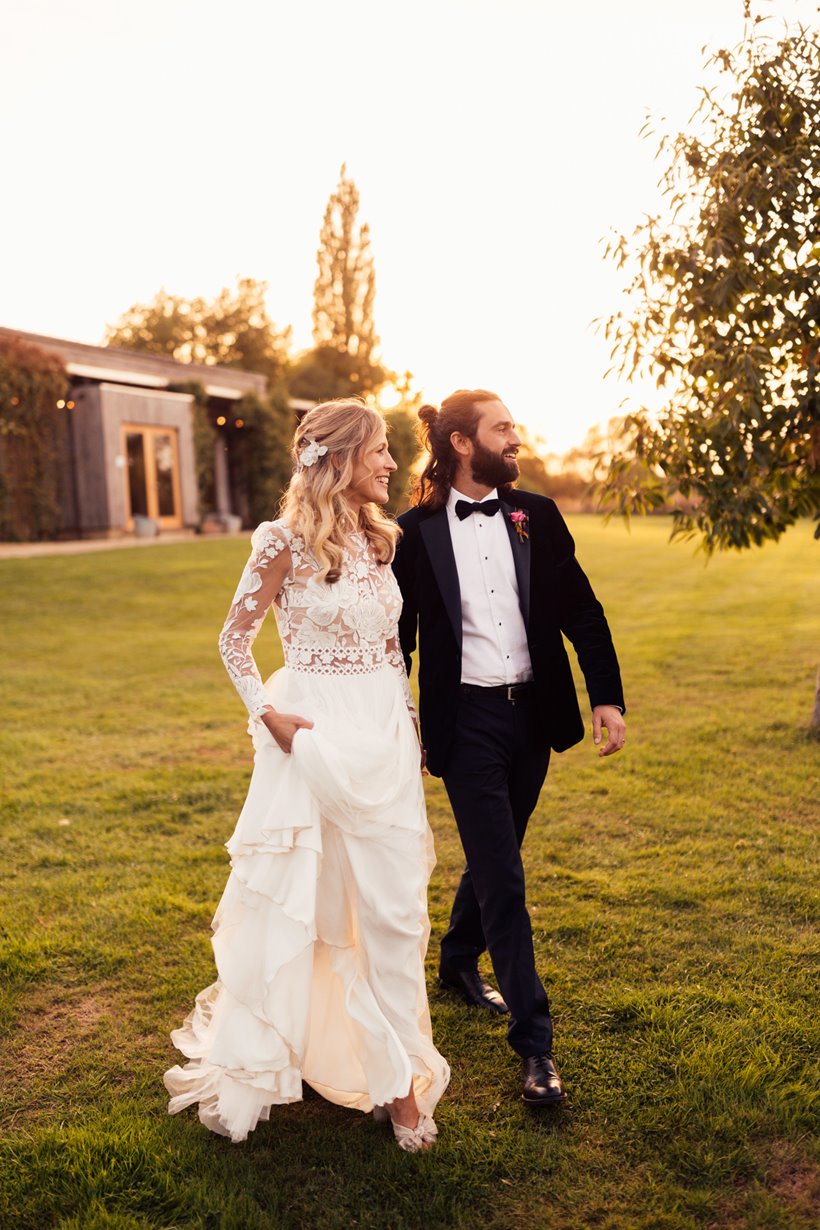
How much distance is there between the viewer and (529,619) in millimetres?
3350

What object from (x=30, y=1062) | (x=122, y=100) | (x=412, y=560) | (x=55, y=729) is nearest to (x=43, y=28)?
(x=122, y=100)

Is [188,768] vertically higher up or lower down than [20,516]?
lower down

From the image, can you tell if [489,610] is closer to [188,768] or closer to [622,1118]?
[622,1118]

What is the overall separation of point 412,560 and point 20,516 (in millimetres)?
20020

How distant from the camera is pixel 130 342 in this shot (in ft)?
192

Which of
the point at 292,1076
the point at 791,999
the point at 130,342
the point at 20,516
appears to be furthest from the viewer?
the point at 130,342

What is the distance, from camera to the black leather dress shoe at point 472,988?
12.3 ft

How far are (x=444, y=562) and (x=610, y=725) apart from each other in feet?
2.67

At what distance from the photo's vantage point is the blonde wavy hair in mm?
2977

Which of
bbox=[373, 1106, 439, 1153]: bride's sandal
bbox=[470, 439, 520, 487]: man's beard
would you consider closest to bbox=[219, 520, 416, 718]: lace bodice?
bbox=[470, 439, 520, 487]: man's beard

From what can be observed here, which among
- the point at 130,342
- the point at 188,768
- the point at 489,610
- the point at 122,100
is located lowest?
the point at 188,768

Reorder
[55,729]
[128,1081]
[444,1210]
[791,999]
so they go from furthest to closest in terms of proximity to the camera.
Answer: [55,729]
[791,999]
[128,1081]
[444,1210]

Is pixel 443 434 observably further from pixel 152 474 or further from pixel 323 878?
pixel 152 474

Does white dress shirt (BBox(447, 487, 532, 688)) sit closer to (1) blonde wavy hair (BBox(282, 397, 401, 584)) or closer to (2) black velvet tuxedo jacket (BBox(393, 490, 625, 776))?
(2) black velvet tuxedo jacket (BBox(393, 490, 625, 776))
